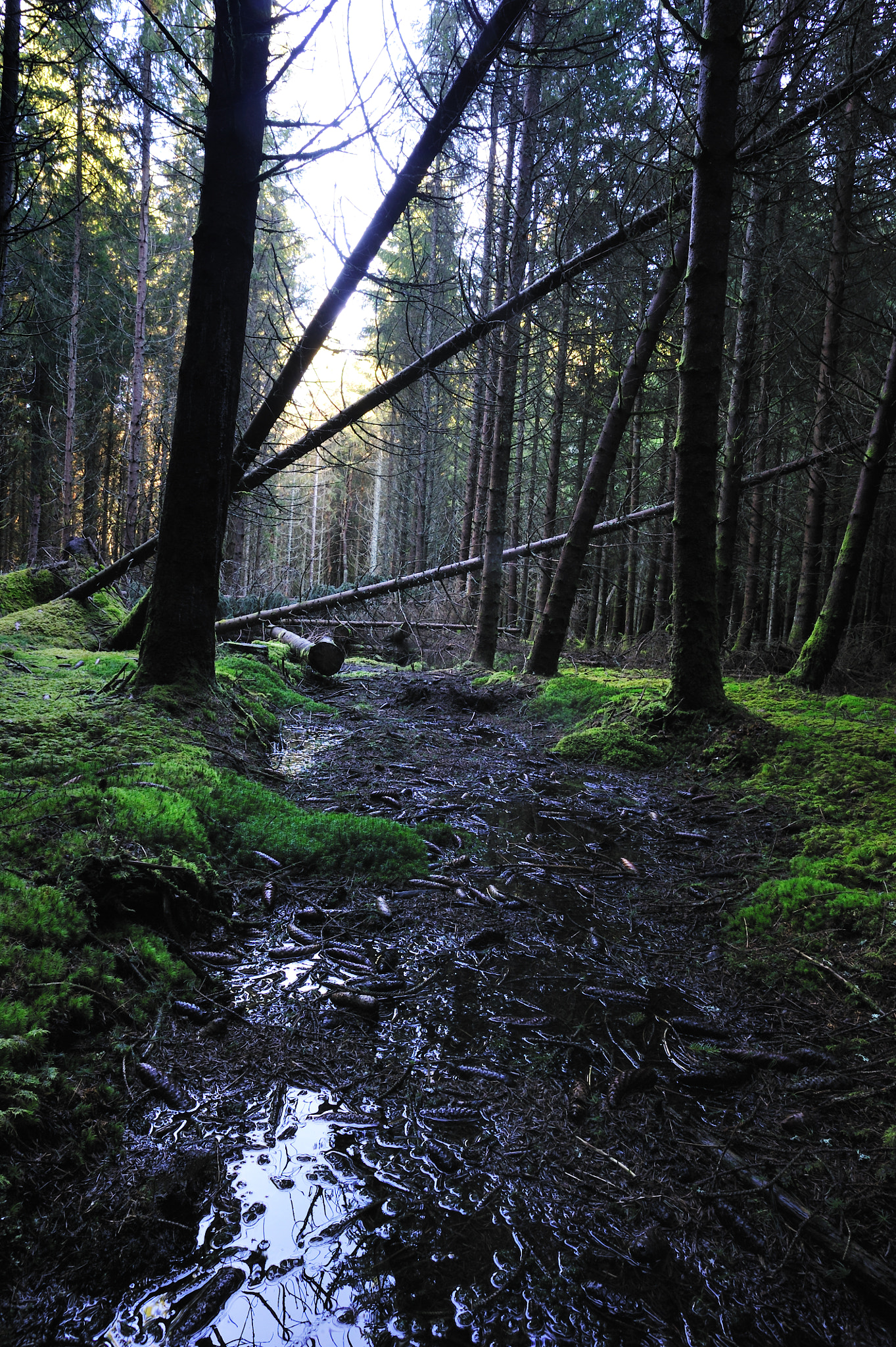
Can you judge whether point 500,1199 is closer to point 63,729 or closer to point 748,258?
point 63,729

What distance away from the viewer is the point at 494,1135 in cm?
168

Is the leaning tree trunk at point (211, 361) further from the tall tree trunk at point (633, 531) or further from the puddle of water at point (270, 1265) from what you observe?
the tall tree trunk at point (633, 531)

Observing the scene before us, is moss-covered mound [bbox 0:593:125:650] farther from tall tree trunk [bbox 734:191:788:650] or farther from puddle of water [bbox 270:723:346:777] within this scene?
tall tree trunk [bbox 734:191:788:650]

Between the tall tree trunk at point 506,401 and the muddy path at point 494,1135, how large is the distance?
7.72 metres

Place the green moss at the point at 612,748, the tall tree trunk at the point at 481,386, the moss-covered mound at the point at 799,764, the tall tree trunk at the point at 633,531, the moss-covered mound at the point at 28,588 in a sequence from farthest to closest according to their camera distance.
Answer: the tall tree trunk at the point at 633,531
the tall tree trunk at the point at 481,386
the moss-covered mound at the point at 28,588
the green moss at the point at 612,748
the moss-covered mound at the point at 799,764

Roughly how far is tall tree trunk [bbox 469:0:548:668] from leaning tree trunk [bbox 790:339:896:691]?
4671 mm

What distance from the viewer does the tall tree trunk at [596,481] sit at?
770 cm

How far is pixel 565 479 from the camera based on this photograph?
21.0m

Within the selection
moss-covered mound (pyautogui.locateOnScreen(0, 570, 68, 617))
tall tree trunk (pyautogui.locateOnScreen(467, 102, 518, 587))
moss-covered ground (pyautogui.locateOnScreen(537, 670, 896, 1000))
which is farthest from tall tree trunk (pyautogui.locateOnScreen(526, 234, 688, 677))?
moss-covered mound (pyautogui.locateOnScreen(0, 570, 68, 617))

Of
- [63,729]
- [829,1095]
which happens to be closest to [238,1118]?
[829,1095]

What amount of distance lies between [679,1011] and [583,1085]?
593 millimetres

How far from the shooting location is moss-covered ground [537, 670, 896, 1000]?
2572 mm

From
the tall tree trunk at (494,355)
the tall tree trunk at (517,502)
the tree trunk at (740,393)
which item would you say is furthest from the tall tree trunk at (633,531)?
the tall tree trunk at (517,502)

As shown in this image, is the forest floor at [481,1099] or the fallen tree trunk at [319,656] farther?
the fallen tree trunk at [319,656]
